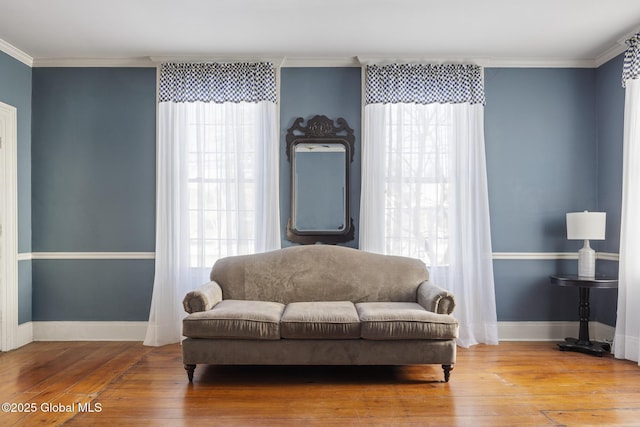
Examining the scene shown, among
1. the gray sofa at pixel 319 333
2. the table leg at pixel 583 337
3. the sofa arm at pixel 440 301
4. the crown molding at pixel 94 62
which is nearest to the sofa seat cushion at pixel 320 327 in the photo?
the gray sofa at pixel 319 333

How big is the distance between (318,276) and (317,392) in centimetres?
122

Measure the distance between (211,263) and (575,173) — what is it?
141 inches

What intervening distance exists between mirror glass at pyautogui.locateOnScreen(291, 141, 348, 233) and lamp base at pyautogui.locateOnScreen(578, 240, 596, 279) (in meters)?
2.10

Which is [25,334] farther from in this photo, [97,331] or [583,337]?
[583,337]

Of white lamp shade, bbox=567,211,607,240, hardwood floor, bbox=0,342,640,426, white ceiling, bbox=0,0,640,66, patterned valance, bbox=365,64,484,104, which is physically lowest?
hardwood floor, bbox=0,342,640,426

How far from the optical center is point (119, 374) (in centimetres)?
380

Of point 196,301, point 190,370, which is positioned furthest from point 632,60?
point 190,370

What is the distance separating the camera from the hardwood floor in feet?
9.68

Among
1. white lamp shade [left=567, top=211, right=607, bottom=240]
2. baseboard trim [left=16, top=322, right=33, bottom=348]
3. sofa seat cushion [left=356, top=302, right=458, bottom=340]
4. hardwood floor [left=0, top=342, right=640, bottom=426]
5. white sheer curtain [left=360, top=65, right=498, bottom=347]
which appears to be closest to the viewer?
hardwood floor [left=0, top=342, right=640, bottom=426]

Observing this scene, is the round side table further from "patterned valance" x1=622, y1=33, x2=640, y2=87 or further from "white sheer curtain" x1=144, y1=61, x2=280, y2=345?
"white sheer curtain" x1=144, y1=61, x2=280, y2=345

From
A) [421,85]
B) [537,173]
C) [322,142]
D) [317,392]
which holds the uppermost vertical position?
[421,85]

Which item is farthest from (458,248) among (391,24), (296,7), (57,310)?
(57,310)

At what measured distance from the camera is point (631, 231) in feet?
13.5

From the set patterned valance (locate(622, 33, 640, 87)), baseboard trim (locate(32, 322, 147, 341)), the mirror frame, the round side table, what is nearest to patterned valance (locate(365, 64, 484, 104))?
the mirror frame
